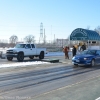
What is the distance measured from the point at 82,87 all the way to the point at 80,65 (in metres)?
11.7

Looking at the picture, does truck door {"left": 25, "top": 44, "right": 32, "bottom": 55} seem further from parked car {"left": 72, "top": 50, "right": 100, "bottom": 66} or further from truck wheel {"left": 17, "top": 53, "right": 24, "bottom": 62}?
parked car {"left": 72, "top": 50, "right": 100, "bottom": 66}

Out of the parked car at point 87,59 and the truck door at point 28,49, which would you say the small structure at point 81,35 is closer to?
the truck door at point 28,49

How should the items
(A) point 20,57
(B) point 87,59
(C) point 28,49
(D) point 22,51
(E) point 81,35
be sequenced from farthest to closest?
(E) point 81,35, (C) point 28,49, (D) point 22,51, (A) point 20,57, (B) point 87,59

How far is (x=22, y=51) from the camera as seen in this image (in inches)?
1064

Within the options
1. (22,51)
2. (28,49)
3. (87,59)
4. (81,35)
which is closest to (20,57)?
(22,51)

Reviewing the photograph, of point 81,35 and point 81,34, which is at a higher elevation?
point 81,34

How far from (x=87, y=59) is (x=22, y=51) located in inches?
354

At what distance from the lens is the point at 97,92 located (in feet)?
29.7

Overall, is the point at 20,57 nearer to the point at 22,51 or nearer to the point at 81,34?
the point at 22,51

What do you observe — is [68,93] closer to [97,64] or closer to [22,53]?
[97,64]

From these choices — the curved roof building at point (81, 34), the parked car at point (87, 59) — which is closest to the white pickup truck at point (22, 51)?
the curved roof building at point (81, 34)

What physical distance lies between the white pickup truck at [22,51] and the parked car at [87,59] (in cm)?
772

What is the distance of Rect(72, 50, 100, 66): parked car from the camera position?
20584 millimetres

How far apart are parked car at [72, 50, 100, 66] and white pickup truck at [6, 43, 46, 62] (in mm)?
7716
